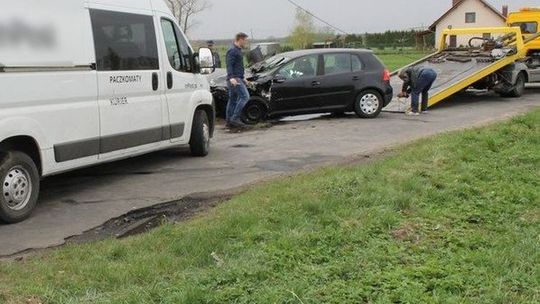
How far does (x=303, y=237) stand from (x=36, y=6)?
11.9 ft

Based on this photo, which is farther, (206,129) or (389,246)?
(206,129)

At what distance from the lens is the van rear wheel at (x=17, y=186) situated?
19.9 ft

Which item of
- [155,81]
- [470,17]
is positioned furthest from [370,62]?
[470,17]

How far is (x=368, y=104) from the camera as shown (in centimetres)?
1445

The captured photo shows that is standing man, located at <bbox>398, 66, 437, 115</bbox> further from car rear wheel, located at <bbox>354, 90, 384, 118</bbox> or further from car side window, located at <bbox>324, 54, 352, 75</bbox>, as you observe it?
car side window, located at <bbox>324, 54, 352, 75</bbox>

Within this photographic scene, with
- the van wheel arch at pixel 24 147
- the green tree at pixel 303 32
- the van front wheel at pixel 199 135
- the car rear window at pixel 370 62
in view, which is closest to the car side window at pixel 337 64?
the car rear window at pixel 370 62

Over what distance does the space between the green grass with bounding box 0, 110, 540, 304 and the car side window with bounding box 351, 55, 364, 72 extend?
290 inches

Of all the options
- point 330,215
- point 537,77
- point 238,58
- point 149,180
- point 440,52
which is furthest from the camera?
point 537,77

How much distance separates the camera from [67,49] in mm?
6656

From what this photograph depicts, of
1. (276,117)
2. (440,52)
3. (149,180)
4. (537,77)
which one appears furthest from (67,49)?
(537,77)

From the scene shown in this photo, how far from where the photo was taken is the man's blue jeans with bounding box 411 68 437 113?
47.6 ft

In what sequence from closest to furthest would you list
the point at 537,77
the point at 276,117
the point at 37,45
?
the point at 37,45, the point at 276,117, the point at 537,77

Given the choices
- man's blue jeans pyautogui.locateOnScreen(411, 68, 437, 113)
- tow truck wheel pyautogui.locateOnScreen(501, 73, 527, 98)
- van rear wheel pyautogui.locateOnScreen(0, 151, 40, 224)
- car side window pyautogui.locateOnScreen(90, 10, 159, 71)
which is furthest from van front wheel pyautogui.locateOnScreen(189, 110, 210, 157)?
tow truck wheel pyautogui.locateOnScreen(501, 73, 527, 98)

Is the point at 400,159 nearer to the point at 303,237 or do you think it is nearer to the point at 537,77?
the point at 303,237
